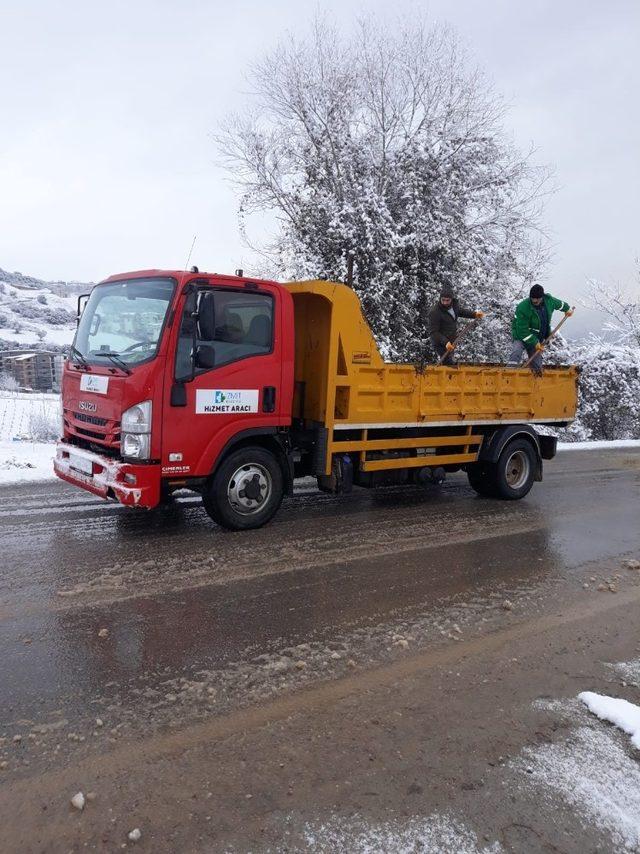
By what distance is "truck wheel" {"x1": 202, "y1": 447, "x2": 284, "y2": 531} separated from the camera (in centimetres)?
617

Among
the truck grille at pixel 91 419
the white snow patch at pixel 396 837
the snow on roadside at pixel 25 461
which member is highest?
the truck grille at pixel 91 419

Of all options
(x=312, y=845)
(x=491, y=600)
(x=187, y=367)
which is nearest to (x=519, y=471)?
→ (x=491, y=600)

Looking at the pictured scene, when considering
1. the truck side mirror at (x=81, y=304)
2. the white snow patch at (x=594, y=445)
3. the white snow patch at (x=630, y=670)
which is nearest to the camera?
the white snow patch at (x=630, y=670)

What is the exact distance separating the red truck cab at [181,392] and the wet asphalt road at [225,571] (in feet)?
1.76

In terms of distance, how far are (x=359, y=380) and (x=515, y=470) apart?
3.16 m

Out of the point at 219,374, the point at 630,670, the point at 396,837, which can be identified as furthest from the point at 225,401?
the point at 396,837

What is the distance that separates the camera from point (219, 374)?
5992 mm

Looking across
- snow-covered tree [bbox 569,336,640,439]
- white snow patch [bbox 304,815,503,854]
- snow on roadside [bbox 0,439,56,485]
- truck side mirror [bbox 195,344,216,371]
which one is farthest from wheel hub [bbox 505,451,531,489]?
snow-covered tree [bbox 569,336,640,439]

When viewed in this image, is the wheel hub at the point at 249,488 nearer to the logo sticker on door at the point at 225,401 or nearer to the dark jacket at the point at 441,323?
the logo sticker on door at the point at 225,401

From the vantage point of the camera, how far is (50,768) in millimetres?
2715

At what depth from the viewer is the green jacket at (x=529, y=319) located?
943cm

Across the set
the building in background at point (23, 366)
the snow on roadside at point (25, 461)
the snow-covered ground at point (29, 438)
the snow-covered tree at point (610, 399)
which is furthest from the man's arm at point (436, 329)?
the snow-covered tree at point (610, 399)

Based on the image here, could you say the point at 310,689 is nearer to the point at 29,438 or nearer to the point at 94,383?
the point at 94,383

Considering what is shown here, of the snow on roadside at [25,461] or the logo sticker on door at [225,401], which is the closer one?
the logo sticker on door at [225,401]
